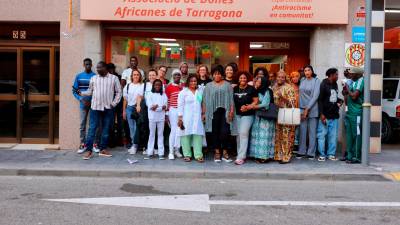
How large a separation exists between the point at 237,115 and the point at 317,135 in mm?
1802

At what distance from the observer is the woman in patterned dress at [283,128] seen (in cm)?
994

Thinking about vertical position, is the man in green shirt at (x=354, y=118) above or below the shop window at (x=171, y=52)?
below

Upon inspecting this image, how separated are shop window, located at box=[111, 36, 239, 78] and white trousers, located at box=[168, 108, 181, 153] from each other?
2.13 m

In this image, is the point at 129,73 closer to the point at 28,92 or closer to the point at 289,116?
the point at 28,92


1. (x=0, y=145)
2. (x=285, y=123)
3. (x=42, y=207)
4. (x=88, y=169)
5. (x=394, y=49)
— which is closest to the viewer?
(x=42, y=207)

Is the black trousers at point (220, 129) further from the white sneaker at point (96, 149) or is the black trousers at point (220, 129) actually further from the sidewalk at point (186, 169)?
the white sneaker at point (96, 149)

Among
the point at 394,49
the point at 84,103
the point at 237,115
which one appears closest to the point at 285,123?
the point at 237,115

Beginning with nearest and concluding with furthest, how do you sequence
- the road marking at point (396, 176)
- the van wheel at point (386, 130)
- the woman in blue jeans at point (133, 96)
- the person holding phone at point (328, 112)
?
1. the road marking at point (396, 176)
2. the person holding phone at point (328, 112)
3. the woman in blue jeans at point (133, 96)
4. the van wheel at point (386, 130)

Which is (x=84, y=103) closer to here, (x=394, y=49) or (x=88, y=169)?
(x=88, y=169)

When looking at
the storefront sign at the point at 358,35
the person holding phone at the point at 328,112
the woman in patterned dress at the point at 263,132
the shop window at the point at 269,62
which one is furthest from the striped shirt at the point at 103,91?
the storefront sign at the point at 358,35

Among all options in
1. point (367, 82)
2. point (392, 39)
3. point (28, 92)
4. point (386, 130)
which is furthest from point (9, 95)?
point (392, 39)

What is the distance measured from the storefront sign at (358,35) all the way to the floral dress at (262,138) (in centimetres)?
305

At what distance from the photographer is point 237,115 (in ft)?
32.9

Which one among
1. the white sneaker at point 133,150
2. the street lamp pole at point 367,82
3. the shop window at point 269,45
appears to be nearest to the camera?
the street lamp pole at point 367,82
